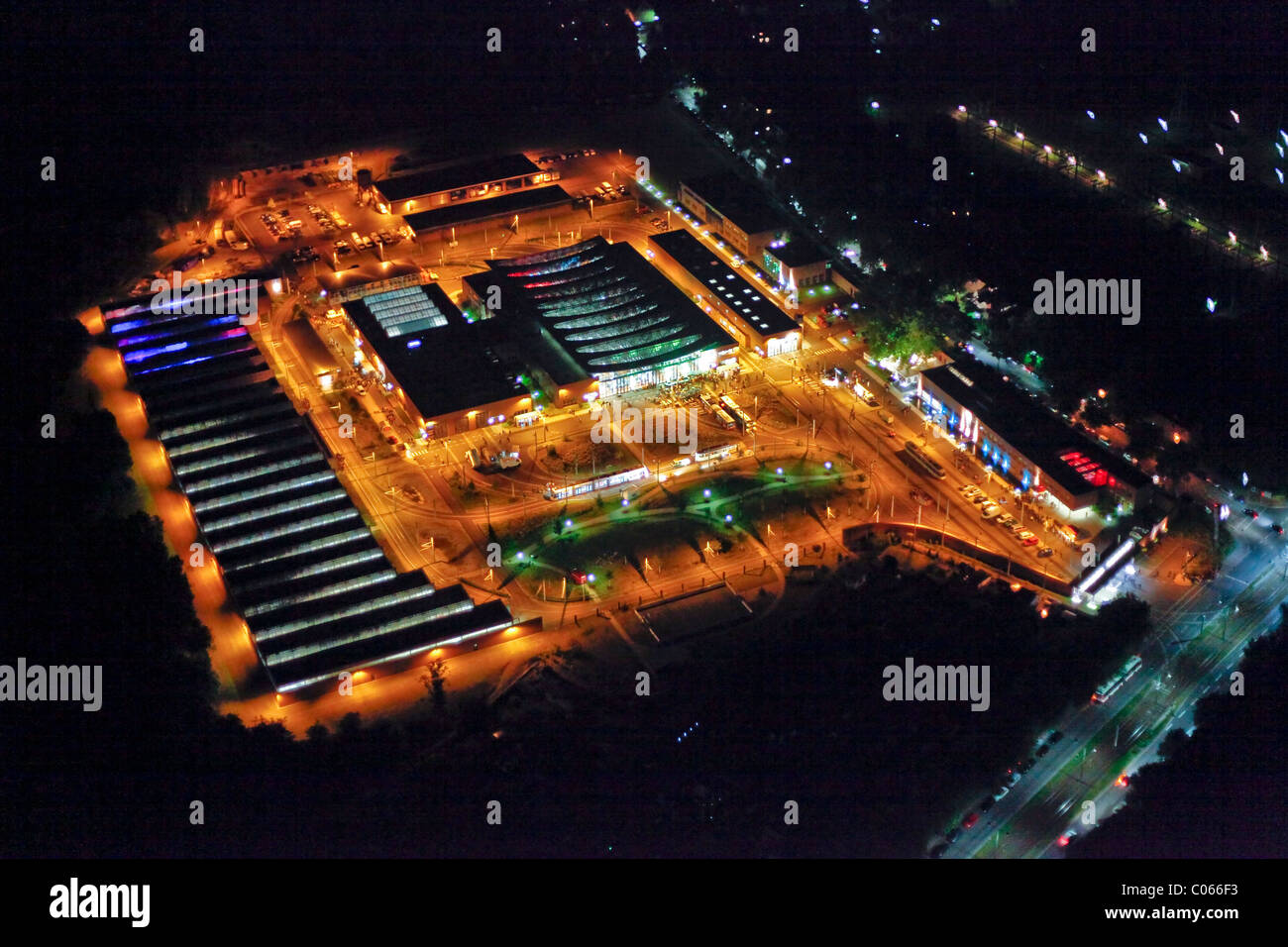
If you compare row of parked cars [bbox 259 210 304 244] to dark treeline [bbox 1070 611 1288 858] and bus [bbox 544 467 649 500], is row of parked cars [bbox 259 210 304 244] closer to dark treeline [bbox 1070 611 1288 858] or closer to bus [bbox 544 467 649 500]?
bus [bbox 544 467 649 500]

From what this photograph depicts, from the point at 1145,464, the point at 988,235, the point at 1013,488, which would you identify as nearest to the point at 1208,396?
the point at 1145,464

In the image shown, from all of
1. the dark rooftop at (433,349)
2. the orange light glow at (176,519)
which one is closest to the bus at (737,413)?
the dark rooftop at (433,349)

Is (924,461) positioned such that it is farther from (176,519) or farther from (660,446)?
(176,519)

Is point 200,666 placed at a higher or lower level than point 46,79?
lower

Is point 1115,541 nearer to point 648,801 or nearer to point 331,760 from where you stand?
point 648,801

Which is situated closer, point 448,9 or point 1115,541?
point 1115,541

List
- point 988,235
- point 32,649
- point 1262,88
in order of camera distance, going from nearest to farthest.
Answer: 1. point 32,649
2. point 988,235
3. point 1262,88

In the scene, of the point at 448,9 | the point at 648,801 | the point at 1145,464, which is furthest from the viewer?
the point at 448,9
